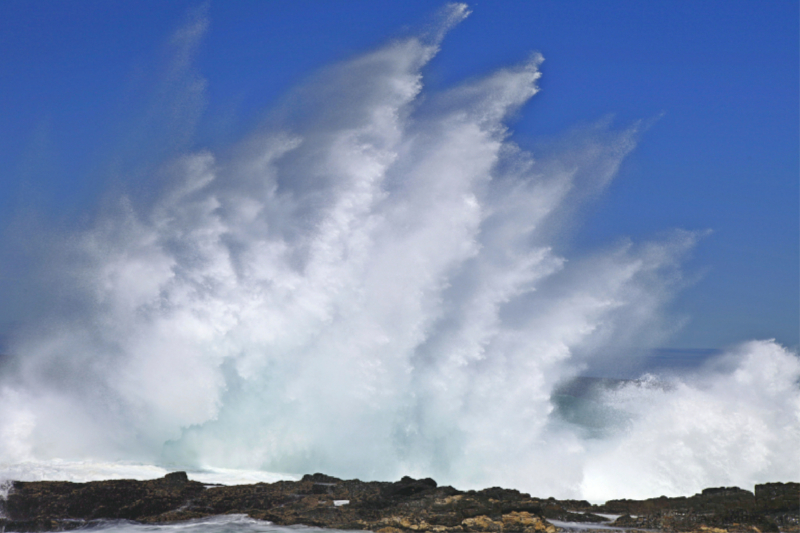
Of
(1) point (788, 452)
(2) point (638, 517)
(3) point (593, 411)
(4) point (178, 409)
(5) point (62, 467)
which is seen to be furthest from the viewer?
(3) point (593, 411)

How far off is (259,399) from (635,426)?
13508 mm

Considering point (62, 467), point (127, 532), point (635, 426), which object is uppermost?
point (635, 426)

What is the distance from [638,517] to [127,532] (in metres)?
10.2

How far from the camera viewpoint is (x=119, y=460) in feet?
65.5

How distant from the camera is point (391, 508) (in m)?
12.7

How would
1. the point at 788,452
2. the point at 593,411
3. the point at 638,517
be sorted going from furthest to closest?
the point at 593,411 < the point at 788,452 < the point at 638,517

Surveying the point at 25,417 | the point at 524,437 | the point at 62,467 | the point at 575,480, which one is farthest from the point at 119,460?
the point at 575,480

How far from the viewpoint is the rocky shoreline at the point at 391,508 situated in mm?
11594

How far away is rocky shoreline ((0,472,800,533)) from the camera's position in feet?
38.0

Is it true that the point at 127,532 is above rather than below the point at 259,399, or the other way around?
below

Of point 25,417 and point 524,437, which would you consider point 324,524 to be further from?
point 25,417

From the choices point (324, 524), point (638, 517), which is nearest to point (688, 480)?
point (638, 517)

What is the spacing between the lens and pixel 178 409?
21.4 meters

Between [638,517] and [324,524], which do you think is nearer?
[324,524]
